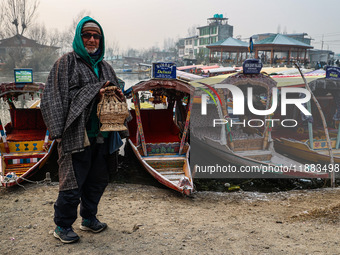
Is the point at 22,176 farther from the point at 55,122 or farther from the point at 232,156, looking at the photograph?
the point at 232,156

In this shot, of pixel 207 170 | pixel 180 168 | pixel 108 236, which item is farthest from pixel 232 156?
pixel 108 236

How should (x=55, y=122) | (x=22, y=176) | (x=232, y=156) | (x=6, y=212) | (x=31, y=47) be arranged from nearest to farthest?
1. (x=55, y=122)
2. (x=6, y=212)
3. (x=22, y=176)
4. (x=232, y=156)
5. (x=31, y=47)

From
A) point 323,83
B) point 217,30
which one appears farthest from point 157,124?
point 217,30

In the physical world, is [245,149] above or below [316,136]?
below

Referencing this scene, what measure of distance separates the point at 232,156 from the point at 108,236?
17.1ft

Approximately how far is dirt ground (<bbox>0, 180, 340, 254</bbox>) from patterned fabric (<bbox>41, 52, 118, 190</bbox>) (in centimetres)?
81

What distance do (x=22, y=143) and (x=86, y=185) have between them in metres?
4.86

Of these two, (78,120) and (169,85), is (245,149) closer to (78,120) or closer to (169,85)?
(169,85)

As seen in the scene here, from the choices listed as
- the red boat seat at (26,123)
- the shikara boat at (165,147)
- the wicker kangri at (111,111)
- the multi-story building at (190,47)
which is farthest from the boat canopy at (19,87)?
the multi-story building at (190,47)

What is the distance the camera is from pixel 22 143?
7262 mm

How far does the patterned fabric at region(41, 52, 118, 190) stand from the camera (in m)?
2.78

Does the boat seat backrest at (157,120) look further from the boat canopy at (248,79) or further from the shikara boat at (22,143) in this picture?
the shikara boat at (22,143)

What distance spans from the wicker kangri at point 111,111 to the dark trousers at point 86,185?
301mm

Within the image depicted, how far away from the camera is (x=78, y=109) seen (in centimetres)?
280
